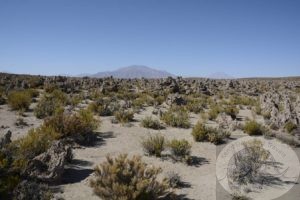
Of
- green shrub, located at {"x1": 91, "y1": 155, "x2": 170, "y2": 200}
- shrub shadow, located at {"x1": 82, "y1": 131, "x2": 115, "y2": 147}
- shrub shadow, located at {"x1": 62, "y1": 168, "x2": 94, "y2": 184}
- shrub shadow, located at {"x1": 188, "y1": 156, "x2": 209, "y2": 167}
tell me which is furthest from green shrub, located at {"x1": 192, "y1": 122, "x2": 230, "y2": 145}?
green shrub, located at {"x1": 91, "y1": 155, "x2": 170, "y2": 200}

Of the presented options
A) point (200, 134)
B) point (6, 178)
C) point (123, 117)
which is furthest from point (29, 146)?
point (123, 117)

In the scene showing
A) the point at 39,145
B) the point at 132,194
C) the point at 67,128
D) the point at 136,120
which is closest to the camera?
the point at 132,194

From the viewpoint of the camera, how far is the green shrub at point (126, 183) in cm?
642

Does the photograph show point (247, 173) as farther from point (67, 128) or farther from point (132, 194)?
point (67, 128)

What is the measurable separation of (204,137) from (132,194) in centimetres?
698

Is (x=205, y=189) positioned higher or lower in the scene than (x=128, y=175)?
lower

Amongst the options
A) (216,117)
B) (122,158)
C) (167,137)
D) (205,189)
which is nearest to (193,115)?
(216,117)

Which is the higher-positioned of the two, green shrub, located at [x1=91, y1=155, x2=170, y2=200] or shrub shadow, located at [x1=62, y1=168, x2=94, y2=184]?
green shrub, located at [x1=91, y1=155, x2=170, y2=200]

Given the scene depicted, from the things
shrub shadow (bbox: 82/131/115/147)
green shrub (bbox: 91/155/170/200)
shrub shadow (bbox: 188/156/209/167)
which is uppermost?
green shrub (bbox: 91/155/170/200)

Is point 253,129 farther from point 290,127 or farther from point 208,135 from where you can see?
point 208,135

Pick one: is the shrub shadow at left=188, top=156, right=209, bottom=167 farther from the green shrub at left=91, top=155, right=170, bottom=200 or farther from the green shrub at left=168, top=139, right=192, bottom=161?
the green shrub at left=91, top=155, right=170, bottom=200

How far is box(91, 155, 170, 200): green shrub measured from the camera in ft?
21.1

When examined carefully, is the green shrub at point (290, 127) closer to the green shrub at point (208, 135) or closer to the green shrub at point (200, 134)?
the green shrub at point (208, 135)

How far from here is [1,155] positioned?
7.70 meters
